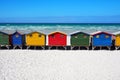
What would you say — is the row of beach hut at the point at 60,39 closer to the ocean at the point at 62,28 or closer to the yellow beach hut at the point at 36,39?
the yellow beach hut at the point at 36,39

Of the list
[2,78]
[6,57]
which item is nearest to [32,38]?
[6,57]

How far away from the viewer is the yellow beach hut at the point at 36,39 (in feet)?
73.5

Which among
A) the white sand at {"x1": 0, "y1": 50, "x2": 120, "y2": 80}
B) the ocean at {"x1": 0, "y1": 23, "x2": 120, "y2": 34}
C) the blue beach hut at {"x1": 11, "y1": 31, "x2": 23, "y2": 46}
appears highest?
the blue beach hut at {"x1": 11, "y1": 31, "x2": 23, "y2": 46}

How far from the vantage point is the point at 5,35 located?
2261 centimetres

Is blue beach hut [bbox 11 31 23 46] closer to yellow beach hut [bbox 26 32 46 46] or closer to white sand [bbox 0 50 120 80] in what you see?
yellow beach hut [bbox 26 32 46 46]

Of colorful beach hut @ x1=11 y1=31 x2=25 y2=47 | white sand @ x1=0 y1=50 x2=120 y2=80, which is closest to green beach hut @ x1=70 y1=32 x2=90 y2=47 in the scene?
white sand @ x1=0 y1=50 x2=120 y2=80

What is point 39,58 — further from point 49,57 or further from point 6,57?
point 6,57

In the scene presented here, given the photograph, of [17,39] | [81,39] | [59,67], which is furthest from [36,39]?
[59,67]

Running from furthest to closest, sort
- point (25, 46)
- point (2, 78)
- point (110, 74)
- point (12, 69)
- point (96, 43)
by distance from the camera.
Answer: point (25, 46) → point (96, 43) → point (12, 69) → point (110, 74) → point (2, 78)

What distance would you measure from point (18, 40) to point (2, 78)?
1046cm

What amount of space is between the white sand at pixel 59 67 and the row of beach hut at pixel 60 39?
285 cm

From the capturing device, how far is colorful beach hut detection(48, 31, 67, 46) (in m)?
22.3

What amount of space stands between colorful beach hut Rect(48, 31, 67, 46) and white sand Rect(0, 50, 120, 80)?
10.5 ft

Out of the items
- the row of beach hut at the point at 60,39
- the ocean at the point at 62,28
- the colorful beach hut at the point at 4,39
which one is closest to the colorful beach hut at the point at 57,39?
the row of beach hut at the point at 60,39
